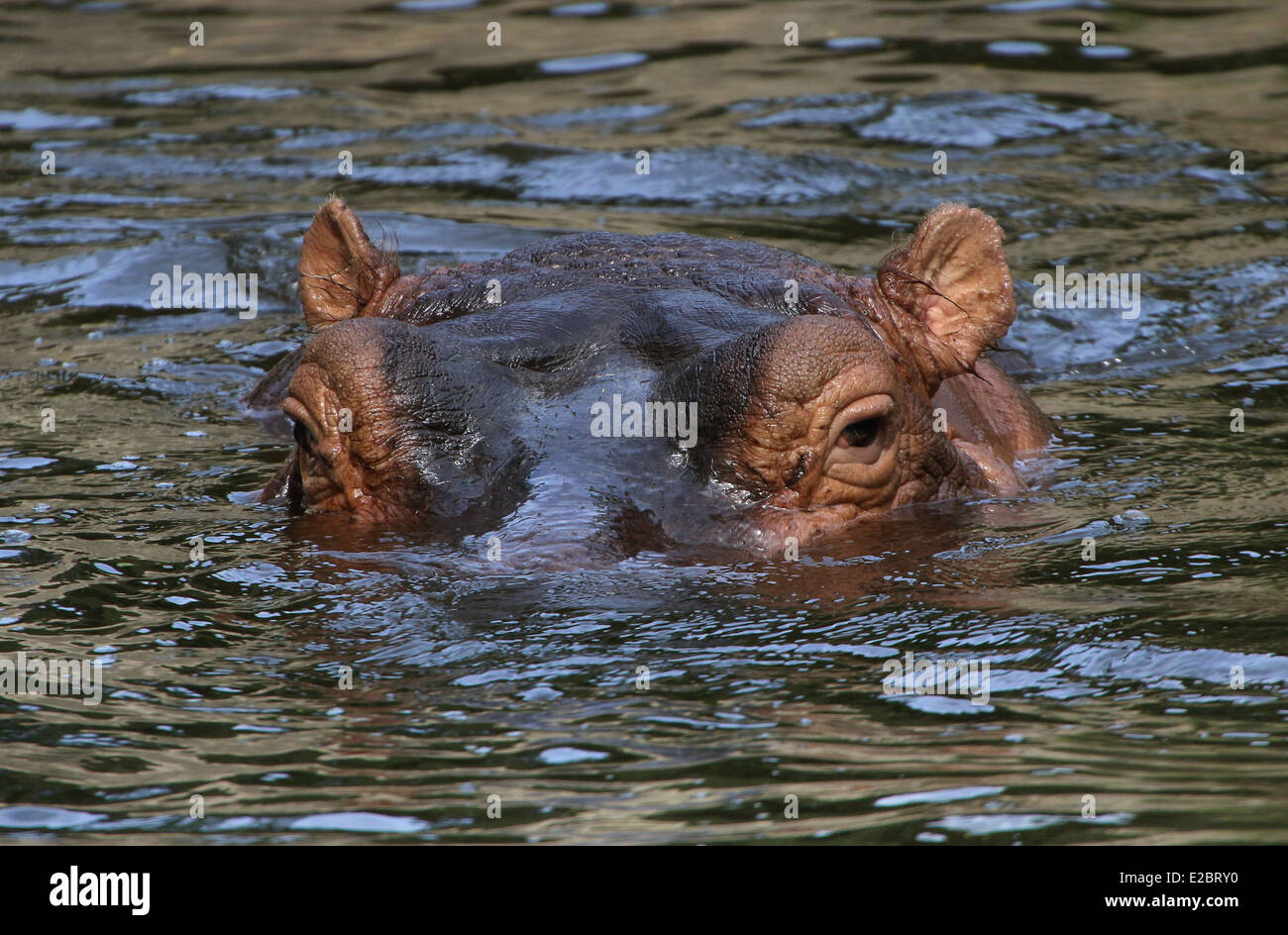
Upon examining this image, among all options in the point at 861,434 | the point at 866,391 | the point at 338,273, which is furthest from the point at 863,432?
the point at 338,273

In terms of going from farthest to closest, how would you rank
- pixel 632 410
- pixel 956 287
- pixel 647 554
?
pixel 956 287 < pixel 632 410 < pixel 647 554

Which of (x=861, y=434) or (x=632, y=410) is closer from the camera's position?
(x=632, y=410)

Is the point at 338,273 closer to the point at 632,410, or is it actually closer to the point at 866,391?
the point at 632,410

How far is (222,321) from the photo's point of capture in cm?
1105

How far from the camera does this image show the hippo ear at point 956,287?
6688 mm

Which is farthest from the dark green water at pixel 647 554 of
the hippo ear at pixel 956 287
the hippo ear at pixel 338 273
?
the hippo ear at pixel 338 273

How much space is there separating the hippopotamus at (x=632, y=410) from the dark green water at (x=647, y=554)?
154 mm

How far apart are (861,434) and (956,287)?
43.3 inches

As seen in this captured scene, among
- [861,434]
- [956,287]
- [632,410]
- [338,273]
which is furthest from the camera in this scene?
[338,273]

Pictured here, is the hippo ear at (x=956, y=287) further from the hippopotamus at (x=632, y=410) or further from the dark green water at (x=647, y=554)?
the dark green water at (x=647, y=554)

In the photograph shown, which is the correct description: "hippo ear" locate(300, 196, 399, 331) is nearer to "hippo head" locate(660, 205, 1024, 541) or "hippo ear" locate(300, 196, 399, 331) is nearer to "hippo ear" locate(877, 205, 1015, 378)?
"hippo head" locate(660, 205, 1024, 541)

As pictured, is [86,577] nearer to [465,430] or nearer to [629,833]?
[465,430]

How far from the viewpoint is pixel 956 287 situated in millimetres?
6785

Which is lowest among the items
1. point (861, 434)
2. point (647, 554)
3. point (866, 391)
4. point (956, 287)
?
point (647, 554)
